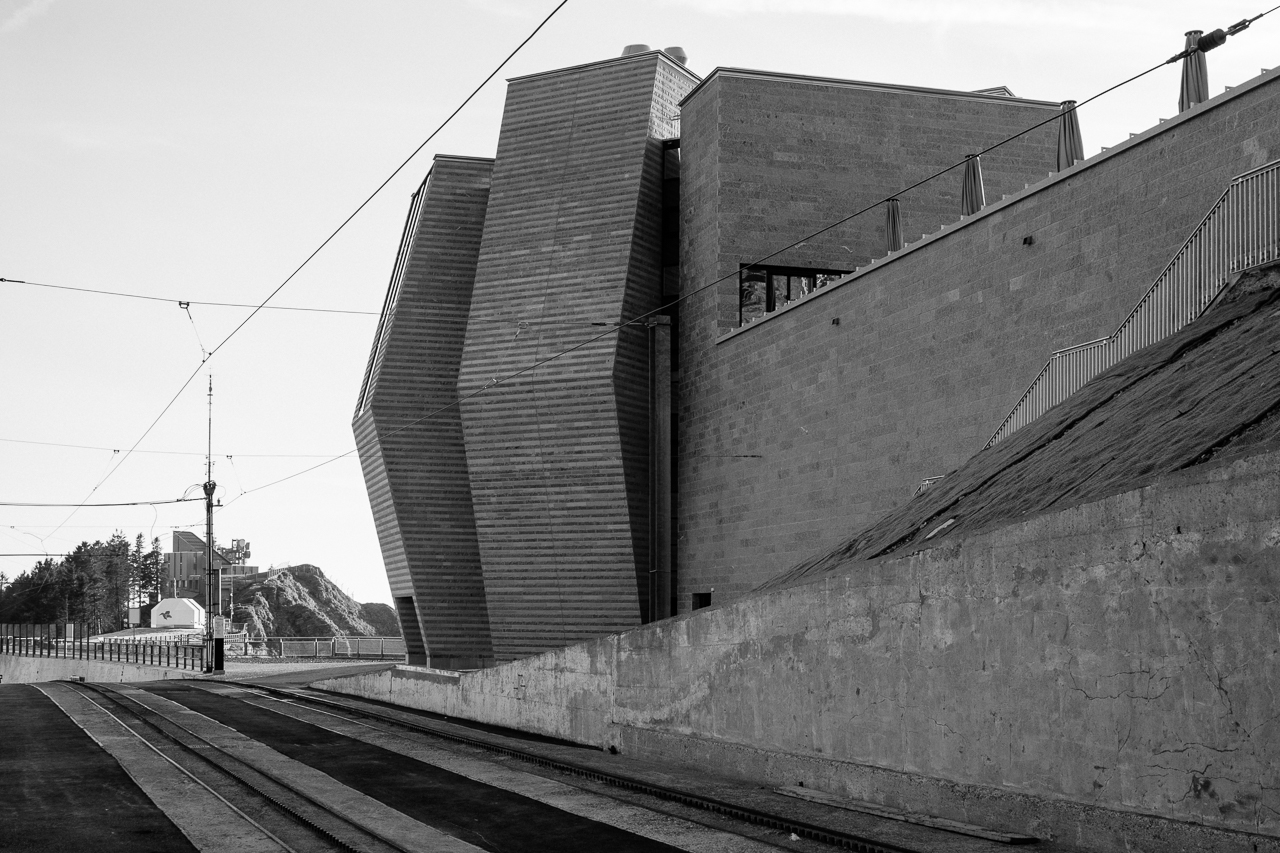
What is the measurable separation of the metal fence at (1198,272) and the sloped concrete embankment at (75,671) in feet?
110

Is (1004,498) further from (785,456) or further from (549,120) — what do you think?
(549,120)

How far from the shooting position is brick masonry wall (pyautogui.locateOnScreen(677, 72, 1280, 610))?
17219 millimetres

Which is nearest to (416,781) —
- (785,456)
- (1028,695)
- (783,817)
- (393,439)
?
(783,817)

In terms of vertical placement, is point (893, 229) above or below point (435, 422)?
above

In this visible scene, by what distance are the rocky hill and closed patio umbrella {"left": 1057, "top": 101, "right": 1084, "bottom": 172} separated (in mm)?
92585

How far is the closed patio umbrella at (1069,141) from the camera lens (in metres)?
20.4

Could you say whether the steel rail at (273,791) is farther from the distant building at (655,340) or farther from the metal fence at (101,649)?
the metal fence at (101,649)

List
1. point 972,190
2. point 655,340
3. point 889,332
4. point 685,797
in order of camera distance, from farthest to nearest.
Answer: point 655,340, point 972,190, point 889,332, point 685,797

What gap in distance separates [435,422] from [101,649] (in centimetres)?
2897

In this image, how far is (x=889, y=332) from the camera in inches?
888

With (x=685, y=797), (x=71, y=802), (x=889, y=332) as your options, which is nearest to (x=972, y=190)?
(x=889, y=332)

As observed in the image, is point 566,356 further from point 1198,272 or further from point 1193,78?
point 1198,272

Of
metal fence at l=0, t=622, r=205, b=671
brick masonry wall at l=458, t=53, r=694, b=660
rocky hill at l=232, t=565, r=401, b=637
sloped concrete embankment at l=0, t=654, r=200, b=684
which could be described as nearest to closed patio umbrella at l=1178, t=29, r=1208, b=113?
brick masonry wall at l=458, t=53, r=694, b=660

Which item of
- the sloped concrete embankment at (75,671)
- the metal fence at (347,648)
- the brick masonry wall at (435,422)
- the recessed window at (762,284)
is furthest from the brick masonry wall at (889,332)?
the metal fence at (347,648)
